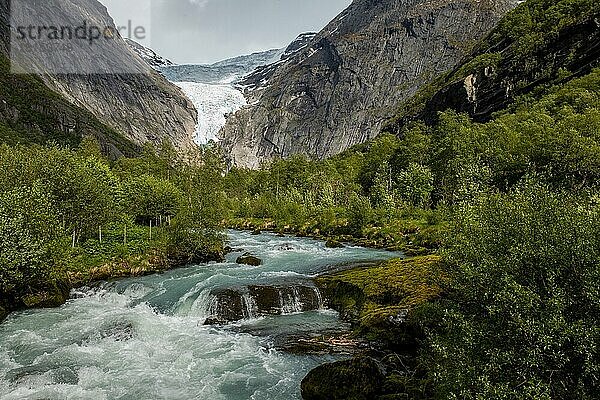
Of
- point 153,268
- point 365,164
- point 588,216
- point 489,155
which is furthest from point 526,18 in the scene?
point 588,216

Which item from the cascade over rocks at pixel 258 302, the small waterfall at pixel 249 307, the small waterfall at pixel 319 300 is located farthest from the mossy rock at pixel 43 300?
the small waterfall at pixel 319 300

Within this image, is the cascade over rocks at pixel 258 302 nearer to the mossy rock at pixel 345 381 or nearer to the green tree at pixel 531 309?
the mossy rock at pixel 345 381

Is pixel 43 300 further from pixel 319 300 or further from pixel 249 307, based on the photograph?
pixel 319 300

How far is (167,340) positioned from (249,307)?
5.04 meters

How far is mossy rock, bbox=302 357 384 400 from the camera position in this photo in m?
14.2

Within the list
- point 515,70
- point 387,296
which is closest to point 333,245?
point 387,296

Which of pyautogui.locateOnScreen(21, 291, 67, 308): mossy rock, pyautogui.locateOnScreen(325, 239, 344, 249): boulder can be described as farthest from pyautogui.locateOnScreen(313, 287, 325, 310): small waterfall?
pyautogui.locateOnScreen(325, 239, 344, 249): boulder

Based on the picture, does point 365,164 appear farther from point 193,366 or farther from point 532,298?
point 532,298

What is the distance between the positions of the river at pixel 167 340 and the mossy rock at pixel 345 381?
122 cm

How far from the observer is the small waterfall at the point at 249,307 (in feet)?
80.8

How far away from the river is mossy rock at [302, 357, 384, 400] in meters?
1.22

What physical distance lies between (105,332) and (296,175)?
8912cm

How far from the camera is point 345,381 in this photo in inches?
570

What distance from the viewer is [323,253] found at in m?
42.4
